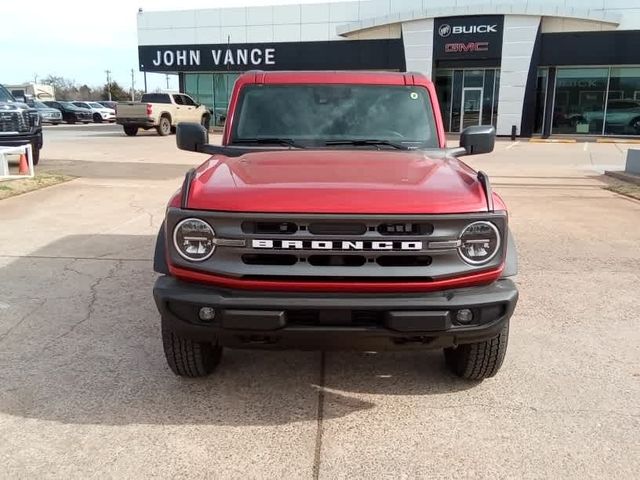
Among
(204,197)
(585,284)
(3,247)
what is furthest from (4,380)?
(585,284)

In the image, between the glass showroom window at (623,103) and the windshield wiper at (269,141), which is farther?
the glass showroom window at (623,103)

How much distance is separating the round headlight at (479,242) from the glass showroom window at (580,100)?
90.8 feet

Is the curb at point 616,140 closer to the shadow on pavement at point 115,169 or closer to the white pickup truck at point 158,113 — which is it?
the white pickup truck at point 158,113

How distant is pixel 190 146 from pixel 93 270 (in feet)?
7.32

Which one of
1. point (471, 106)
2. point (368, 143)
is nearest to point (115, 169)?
point (368, 143)

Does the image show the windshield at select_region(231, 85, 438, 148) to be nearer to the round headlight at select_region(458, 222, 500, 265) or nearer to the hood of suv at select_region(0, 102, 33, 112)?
the round headlight at select_region(458, 222, 500, 265)

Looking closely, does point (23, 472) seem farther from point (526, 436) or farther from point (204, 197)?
point (526, 436)

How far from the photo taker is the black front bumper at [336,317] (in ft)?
8.99

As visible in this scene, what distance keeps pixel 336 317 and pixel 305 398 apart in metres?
0.81

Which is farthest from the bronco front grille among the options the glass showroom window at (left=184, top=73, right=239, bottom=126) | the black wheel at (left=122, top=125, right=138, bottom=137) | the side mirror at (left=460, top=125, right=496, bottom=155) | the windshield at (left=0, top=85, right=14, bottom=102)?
the glass showroom window at (left=184, top=73, right=239, bottom=126)

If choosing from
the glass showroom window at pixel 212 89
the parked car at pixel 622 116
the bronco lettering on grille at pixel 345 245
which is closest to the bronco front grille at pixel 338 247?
the bronco lettering on grille at pixel 345 245

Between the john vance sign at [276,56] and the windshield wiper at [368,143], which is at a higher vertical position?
the john vance sign at [276,56]

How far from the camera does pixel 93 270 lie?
5.84m

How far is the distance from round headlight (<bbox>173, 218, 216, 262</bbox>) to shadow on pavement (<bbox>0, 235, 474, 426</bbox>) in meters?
0.92
